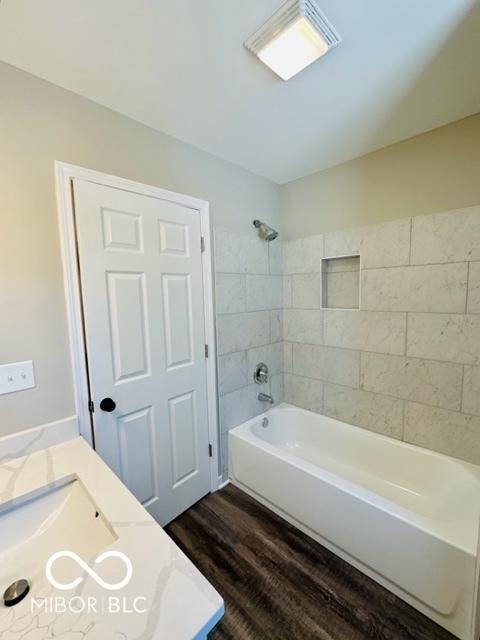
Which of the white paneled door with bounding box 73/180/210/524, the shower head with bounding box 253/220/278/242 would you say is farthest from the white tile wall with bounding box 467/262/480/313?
the white paneled door with bounding box 73/180/210/524

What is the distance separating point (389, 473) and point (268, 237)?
2013 mm

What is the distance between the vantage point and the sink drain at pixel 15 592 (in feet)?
2.38

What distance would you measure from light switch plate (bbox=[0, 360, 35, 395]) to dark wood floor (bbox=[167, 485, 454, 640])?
4.28 ft

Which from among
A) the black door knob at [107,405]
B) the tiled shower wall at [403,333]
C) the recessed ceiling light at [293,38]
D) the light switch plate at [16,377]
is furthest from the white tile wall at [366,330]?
the light switch plate at [16,377]

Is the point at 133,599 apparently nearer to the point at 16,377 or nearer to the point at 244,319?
the point at 16,377

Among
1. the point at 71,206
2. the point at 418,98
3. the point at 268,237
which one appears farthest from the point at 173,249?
the point at 418,98

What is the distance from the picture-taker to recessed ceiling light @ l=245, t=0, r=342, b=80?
3.20ft

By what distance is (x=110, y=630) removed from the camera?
0.55 meters

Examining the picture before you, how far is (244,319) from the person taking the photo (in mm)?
2199

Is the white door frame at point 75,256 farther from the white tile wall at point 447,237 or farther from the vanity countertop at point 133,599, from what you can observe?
the white tile wall at point 447,237

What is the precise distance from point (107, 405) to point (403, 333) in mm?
1913

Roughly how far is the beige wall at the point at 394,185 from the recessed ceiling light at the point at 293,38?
999mm

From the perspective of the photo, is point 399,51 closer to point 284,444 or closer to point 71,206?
point 71,206

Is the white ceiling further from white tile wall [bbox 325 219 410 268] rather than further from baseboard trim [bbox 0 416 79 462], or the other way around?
baseboard trim [bbox 0 416 79 462]
